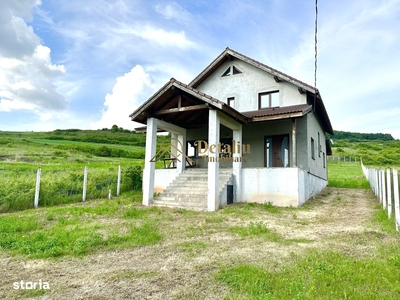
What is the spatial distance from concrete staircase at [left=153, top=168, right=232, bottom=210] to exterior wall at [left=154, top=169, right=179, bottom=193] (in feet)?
1.57

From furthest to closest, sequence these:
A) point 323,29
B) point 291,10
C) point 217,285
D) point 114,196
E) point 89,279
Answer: point 114,196, point 323,29, point 291,10, point 89,279, point 217,285

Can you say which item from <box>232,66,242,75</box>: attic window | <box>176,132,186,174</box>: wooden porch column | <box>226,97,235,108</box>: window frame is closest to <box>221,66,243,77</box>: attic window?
<box>232,66,242,75</box>: attic window

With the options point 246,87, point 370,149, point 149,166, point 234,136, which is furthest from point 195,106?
point 370,149

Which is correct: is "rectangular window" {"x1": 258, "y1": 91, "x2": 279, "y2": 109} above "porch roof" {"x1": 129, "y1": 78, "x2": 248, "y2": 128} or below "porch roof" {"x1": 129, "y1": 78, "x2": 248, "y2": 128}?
above

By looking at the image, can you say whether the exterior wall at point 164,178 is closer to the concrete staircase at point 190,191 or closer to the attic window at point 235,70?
the concrete staircase at point 190,191

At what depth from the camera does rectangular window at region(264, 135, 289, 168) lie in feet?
43.6

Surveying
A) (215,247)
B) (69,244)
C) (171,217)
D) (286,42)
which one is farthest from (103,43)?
(215,247)

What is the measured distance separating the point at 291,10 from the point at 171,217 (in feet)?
27.2

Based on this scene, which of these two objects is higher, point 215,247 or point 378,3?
point 378,3

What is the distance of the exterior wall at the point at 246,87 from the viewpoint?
13336mm

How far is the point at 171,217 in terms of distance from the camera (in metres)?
8.60

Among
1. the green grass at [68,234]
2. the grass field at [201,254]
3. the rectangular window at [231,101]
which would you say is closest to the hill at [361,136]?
the rectangular window at [231,101]

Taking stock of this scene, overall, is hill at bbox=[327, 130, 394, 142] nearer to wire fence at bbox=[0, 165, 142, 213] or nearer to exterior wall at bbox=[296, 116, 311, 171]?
exterior wall at bbox=[296, 116, 311, 171]

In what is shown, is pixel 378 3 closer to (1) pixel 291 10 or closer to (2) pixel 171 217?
(1) pixel 291 10
